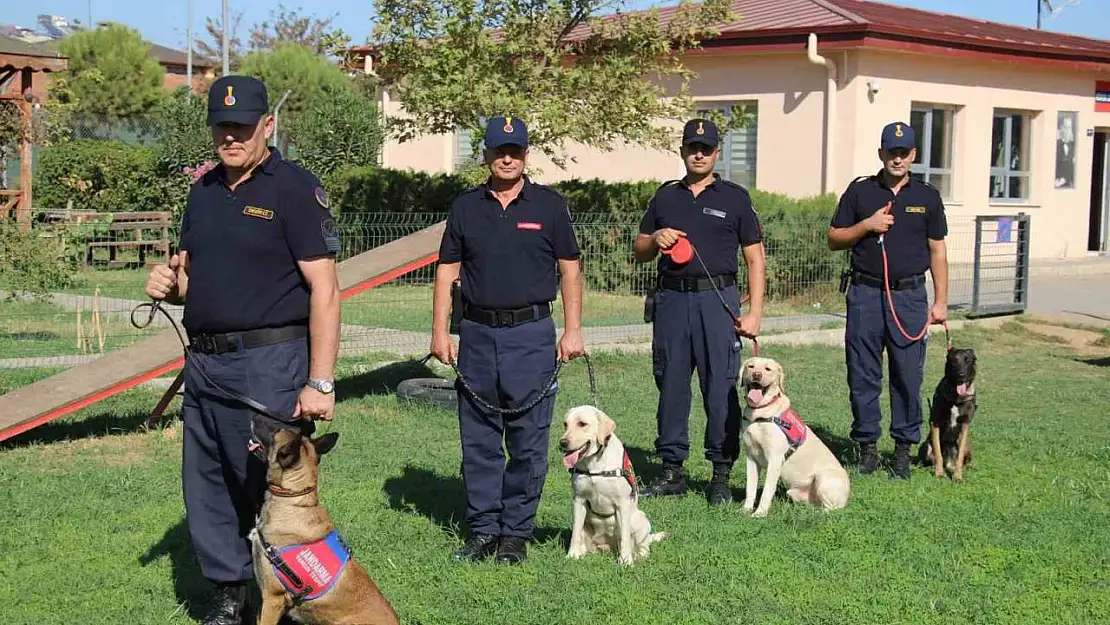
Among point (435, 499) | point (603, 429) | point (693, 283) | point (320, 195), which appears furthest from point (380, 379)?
point (320, 195)

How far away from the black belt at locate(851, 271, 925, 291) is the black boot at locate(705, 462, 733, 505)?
5.14ft

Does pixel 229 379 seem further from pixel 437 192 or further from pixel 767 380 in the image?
pixel 437 192

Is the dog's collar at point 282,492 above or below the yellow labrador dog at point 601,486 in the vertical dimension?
above

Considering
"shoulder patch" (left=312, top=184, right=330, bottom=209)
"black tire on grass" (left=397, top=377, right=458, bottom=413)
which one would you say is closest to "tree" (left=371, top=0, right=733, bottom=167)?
"black tire on grass" (left=397, top=377, right=458, bottom=413)

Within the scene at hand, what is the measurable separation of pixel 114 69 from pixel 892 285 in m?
34.1

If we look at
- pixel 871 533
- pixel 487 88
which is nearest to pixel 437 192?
pixel 487 88

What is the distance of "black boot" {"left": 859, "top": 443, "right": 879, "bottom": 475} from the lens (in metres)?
7.73

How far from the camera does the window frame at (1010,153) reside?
22.5 meters

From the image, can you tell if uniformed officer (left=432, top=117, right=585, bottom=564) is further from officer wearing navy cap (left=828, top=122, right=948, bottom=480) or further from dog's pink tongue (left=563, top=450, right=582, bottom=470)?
officer wearing navy cap (left=828, top=122, right=948, bottom=480)

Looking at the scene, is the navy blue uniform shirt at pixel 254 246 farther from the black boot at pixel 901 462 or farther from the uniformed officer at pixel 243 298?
the black boot at pixel 901 462

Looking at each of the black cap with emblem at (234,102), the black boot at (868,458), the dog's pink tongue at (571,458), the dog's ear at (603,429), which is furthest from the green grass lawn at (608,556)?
the black cap with emblem at (234,102)

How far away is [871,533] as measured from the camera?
6.35 m

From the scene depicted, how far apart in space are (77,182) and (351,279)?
652 inches

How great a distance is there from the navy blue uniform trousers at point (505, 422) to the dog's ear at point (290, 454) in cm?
146
